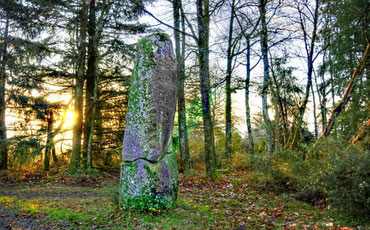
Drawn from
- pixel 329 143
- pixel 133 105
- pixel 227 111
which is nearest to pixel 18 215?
pixel 133 105

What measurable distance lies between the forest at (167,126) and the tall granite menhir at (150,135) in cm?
2

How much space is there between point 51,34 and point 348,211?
45.9ft

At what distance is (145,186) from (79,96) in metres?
9.41

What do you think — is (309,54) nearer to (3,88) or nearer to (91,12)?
(91,12)

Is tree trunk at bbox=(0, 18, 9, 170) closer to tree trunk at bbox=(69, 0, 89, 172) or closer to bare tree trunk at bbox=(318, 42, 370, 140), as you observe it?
tree trunk at bbox=(69, 0, 89, 172)

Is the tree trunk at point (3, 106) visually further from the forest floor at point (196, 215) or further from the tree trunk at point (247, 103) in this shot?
the tree trunk at point (247, 103)

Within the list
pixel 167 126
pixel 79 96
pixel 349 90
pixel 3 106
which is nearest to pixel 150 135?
pixel 167 126

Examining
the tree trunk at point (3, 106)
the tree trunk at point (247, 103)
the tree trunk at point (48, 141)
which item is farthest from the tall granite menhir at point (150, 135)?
the tree trunk at point (3, 106)

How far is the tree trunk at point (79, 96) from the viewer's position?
1274 centimetres

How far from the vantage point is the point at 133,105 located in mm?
5773

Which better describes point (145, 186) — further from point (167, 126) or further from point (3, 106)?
point (3, 106)

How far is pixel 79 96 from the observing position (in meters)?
13.3

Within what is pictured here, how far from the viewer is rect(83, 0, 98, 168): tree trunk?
13.0 m

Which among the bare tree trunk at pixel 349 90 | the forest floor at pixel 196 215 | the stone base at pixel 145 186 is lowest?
the forest floor at pixel 196 215
